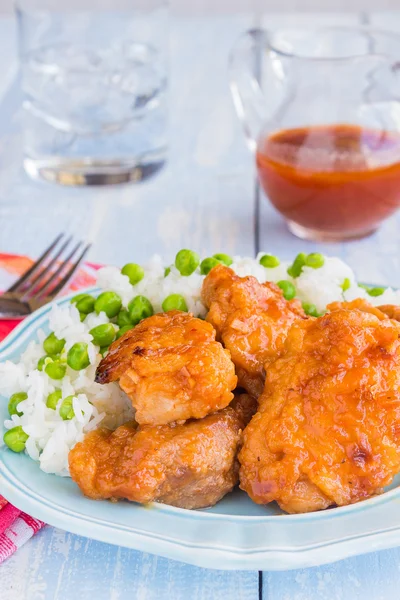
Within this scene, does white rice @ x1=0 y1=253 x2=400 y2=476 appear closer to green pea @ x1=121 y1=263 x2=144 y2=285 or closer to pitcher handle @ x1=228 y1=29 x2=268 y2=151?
green pea @ x1=121 y1=263 x2=144 y2=285

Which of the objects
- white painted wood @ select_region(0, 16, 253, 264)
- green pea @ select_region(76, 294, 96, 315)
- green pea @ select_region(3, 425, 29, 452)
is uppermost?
green pea @ select_region(3, 425, 29, 452)

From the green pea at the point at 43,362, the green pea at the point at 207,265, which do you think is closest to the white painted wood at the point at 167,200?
the green pea at the point at 207,265

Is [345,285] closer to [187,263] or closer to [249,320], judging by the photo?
[187,263]

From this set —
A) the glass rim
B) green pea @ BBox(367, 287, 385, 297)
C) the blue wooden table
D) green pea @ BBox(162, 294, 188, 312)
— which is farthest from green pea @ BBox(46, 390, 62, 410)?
the glass rim

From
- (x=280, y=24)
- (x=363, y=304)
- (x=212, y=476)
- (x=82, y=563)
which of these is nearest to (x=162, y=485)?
(x=212, y=476)

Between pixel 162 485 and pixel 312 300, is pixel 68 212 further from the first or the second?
pixel 162 485

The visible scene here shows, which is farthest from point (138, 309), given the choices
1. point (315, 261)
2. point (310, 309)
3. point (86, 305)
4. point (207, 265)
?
point (315, 261)
